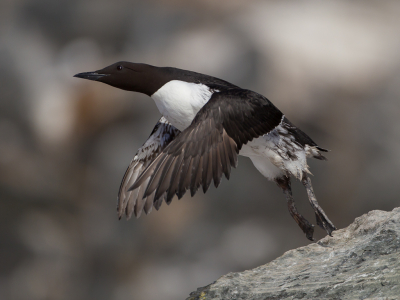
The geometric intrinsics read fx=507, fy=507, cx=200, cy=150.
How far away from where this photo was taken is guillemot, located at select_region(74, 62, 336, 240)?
117 inches

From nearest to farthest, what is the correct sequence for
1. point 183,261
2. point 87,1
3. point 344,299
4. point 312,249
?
point 344,299 → point 312,249 → point 183,261 → point 87,1

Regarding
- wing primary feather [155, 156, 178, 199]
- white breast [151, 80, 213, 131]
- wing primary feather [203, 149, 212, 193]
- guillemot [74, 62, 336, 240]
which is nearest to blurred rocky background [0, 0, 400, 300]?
guillemot [74, 62, 336, 240]

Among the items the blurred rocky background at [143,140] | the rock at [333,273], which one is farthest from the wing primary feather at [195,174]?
the blurred rocky background at [143,140]

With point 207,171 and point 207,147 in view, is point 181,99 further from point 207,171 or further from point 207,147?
point 207,171

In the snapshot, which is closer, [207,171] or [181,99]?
[207,171]

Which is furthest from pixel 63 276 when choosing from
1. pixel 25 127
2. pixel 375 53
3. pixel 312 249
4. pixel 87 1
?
pixel 375 53

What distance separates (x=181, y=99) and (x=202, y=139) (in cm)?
70

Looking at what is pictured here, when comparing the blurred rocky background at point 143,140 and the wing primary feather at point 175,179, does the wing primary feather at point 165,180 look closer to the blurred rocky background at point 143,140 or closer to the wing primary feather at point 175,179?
the wing primary feather at point 175,179

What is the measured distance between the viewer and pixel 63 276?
7.38 metres

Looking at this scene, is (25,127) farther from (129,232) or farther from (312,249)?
(312,249)

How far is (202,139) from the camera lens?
10.1 ft

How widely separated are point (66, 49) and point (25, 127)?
4.32 feet

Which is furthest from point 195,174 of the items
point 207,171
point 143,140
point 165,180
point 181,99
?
point 143,140

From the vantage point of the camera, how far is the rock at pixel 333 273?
2410mm
